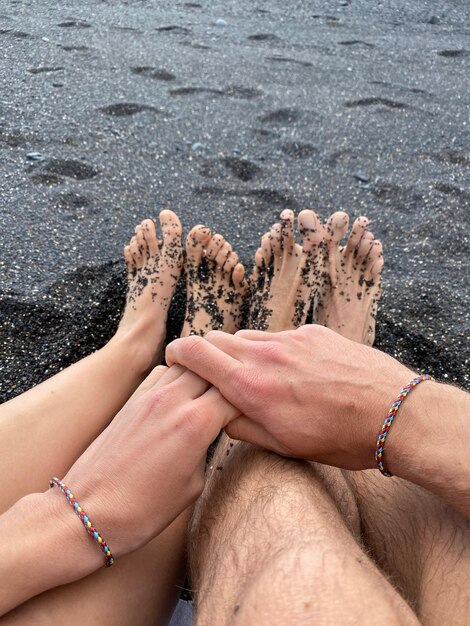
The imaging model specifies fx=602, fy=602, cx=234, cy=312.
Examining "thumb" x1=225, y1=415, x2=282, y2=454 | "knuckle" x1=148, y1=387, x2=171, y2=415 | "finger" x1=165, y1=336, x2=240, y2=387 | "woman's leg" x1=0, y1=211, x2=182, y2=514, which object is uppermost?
"finger" x1=165, y1=336, x2=240, y2=387

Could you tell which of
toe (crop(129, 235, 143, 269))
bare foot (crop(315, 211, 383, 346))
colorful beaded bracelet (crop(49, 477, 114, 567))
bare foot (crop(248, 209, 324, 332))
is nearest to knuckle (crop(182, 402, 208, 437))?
colorful beaded bracelet (crop(49, 477, 114, 567))

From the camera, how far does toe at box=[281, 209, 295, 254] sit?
1.91 meters

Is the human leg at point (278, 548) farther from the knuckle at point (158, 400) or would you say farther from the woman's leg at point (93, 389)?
the woman's leg at point (93, 389)

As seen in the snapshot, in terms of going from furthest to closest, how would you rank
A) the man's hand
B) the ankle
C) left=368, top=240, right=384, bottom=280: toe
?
left=368, top=240, right=384, bottom=280: toe → the ankle → the man's hand

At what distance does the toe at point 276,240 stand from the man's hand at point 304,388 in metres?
0.65

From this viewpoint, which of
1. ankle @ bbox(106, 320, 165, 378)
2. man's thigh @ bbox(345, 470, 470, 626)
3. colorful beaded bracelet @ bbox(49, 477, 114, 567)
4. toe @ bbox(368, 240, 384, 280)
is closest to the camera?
man's thigh @ bbox(345, 470, 470, 626)

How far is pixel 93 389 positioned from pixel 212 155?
58.6 inches

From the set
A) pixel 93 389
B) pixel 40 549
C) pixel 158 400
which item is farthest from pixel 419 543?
pixel 93 389

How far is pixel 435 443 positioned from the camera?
43.1 inches

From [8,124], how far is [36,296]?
4.10 feet

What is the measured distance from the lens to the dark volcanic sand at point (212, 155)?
1.94 meters

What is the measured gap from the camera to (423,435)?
111 cm

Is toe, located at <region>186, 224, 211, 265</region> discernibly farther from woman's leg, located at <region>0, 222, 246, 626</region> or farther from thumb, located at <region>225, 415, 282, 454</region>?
thumb, located at <region>225, 415, 282, 454</region>

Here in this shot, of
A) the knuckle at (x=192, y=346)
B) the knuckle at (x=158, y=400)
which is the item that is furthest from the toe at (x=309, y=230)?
the knuckle at (x=158, y=400)
